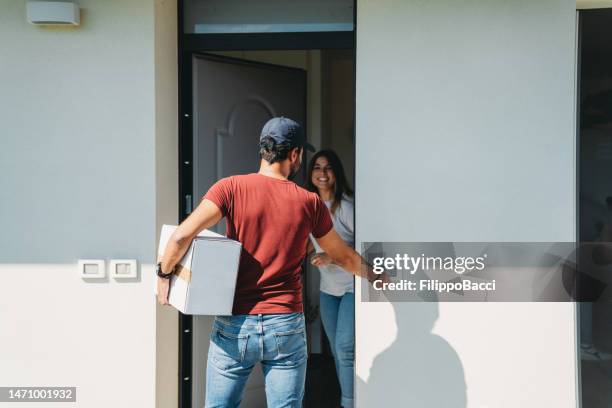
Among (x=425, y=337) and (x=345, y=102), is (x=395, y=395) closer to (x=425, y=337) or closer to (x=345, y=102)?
(x=425, y=337)

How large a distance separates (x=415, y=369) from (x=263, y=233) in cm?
131

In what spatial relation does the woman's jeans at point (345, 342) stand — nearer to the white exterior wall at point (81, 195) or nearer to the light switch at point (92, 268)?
the white exterior wall at point (81, 195)

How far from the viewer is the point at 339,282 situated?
379 centimetres

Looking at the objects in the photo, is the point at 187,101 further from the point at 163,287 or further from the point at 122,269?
the point at 163,287

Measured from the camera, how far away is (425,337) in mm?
3277

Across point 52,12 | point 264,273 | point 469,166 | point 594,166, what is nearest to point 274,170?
point 264,273

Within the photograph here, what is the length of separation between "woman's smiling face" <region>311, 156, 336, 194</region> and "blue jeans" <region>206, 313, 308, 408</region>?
4.79 feet

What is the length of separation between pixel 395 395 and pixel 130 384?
1.35 m

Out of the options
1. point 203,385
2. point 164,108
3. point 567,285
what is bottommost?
point 203,385

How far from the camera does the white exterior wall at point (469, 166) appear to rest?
10.5 feet

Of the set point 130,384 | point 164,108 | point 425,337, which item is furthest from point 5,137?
point 425,337

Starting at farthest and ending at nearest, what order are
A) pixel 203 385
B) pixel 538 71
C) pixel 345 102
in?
1. pixel 345 102
2. pixel 203 385
3. pixel 538 71

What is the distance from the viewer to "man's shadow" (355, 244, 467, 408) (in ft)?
10.7

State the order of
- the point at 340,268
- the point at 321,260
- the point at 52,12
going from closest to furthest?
the point at 52,12
the point at 321,260
the point at 340,268
